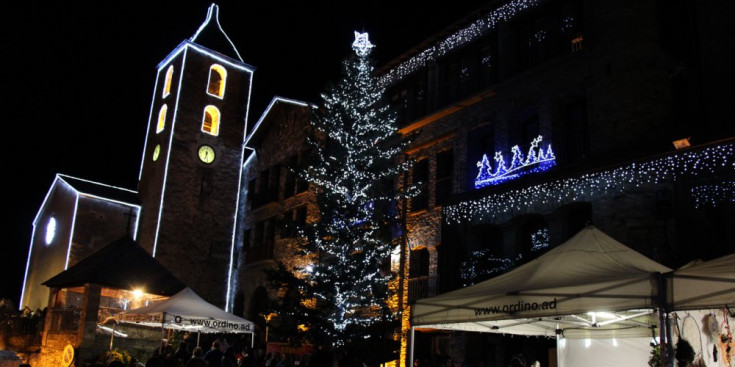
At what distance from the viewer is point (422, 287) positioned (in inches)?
Answer: 809

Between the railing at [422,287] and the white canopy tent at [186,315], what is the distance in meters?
6.59

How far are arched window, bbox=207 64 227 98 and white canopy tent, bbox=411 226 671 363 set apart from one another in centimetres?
2681

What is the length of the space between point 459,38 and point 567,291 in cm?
1618

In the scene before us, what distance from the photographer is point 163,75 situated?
113 ft

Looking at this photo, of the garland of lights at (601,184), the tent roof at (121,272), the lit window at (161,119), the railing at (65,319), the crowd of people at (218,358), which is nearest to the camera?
the crowd of people at (218,358)

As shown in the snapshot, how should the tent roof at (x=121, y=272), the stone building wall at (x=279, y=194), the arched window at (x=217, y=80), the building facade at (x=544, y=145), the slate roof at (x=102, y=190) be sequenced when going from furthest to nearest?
the arched window at (x=217, y=80)
the slate roof at (x=102, y=190)
the stone building wall at (x=279, y=194)
the tent roof at (x=121, y=272)
the building facade at (x=544, y=145)

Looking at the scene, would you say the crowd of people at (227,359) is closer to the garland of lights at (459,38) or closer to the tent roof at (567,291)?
the tent roof at (567,291)

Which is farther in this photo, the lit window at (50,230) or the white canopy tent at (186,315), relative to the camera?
the lit window at (50,230)

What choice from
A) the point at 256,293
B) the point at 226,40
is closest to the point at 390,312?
the point at 256,293

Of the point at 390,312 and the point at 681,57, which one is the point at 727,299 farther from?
the point at 390,312

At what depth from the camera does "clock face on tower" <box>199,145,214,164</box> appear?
32.4m

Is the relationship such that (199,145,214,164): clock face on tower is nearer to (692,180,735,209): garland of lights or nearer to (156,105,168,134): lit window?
(156,105,168,134): lit window

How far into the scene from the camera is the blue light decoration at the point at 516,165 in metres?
17.8

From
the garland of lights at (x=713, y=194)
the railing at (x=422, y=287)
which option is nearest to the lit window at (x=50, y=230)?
the railing at (x=422, y=287)
